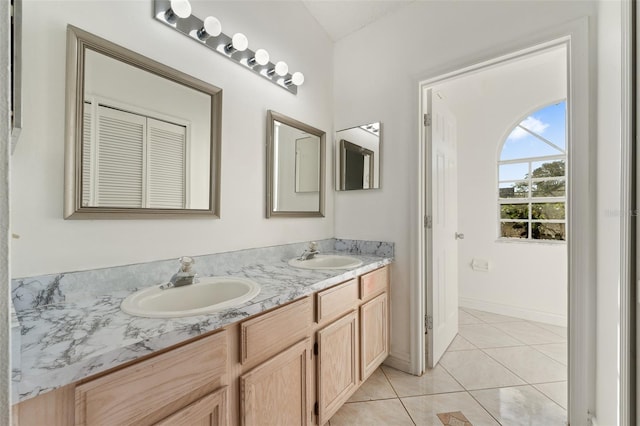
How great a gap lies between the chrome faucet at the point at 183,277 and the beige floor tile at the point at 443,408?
4.58 feet

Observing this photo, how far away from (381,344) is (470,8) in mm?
2226

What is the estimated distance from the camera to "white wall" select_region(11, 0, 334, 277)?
906 mm

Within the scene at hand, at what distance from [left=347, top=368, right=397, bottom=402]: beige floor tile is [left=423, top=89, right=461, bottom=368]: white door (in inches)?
15.3

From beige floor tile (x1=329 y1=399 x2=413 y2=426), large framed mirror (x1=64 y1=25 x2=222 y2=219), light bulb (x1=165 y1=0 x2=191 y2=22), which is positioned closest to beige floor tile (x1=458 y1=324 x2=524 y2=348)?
beige floor tile (x1=329 y1=399 x2=413 y2=426)

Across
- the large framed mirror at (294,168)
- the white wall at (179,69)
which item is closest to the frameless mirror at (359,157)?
the large framed mirror at (294,168)

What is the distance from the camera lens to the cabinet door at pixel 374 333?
1609mm

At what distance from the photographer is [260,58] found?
1580mm

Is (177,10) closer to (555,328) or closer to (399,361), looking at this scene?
(399,361)

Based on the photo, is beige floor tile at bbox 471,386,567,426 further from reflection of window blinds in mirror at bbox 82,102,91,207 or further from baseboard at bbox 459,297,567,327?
reflection of window blinds in mirror at bbox 82,102,91,207

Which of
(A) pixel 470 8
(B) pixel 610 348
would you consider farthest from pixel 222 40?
(B) pixel 610 348

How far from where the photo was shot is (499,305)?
9.80 ft

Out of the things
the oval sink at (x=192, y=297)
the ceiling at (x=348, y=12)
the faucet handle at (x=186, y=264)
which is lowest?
the oval sink at (x=192, y=297)

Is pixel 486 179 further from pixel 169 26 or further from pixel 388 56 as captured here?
pixel 169 26

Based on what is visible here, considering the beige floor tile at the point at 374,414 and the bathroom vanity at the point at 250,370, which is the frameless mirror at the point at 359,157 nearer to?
the bathroom vanity at the point at 250,370
